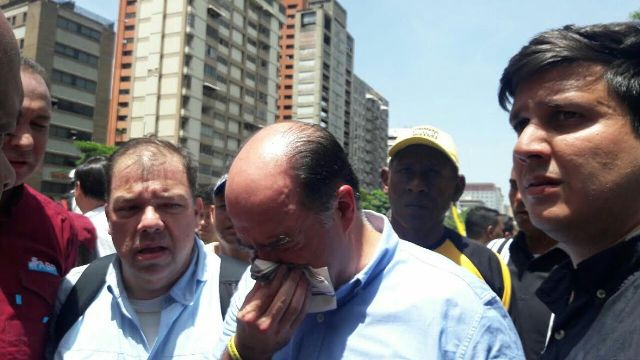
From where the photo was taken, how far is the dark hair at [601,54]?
1573mm

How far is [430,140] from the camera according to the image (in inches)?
128

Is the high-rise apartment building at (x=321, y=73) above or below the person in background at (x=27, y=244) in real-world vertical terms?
above

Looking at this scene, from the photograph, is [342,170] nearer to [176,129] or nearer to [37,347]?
[37,347]

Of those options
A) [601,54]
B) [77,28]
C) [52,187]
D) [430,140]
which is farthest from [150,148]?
[77,28]

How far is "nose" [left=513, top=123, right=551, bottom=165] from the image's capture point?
5.39ft

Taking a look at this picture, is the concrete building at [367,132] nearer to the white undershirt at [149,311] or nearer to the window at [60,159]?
the window at [60,159]

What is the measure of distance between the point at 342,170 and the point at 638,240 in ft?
2.88

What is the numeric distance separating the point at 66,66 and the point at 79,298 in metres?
56.2

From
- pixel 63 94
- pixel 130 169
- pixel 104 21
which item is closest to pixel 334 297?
pixel 130 169

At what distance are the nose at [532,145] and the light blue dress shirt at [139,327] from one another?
1.55m

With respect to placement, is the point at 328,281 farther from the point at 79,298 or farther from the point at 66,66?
the point at 66,66

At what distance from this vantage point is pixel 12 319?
90.9 inches

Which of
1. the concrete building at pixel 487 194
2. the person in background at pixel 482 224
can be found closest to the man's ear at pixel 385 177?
the person in background at pixel 482 224

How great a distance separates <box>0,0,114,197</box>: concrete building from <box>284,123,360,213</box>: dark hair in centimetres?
5195
